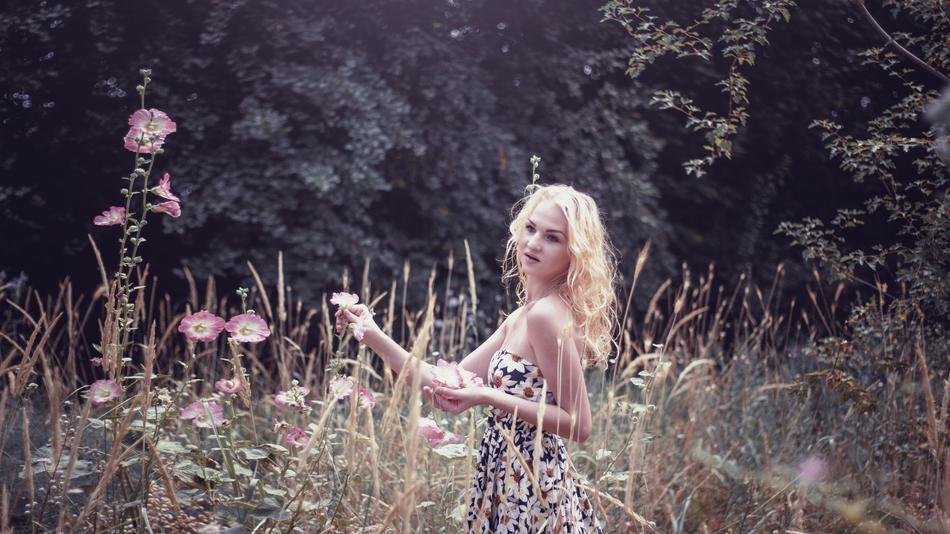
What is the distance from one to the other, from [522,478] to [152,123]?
3.66 ft

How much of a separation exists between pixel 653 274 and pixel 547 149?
111 centimetres

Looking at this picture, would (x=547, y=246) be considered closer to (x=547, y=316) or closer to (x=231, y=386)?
(x=547, y=316)

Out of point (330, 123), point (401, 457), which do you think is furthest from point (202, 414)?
point (330, 123)

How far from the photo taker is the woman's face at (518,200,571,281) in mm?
1869

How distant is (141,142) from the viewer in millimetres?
1725

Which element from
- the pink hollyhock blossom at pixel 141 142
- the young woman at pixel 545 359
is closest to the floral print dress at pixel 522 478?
the young woman at pixel 545 359

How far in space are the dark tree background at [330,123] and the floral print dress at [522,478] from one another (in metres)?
2.75

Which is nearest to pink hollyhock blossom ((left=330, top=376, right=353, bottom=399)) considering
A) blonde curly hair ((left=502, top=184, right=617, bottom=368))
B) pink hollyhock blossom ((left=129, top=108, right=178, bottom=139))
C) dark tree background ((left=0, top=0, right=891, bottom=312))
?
blonde curly hair ((left=502, top=184, right=617, bottom=368))

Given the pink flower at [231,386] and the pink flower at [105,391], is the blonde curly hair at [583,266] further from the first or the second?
the pink flower at [105,391]

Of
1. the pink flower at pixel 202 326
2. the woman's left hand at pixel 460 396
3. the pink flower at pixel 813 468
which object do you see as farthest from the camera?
the pink flower at pixel 813 468

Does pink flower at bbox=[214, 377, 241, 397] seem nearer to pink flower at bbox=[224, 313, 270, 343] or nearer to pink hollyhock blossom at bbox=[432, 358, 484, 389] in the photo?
pink flower at bbox=[224, 313, 270, 343]

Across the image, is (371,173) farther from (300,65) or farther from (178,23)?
(178,23)

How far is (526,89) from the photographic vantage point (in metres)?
5.16

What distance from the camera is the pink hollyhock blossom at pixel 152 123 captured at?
1.75m
